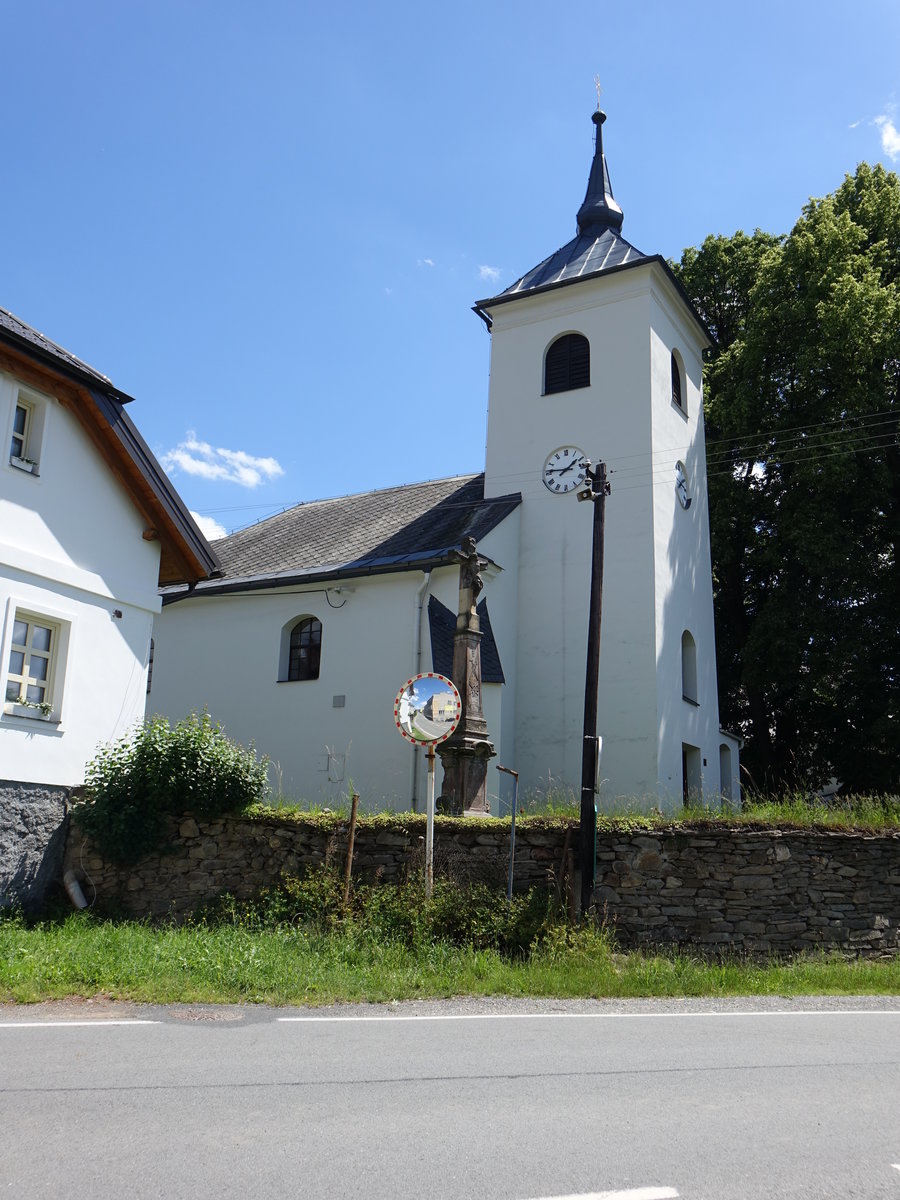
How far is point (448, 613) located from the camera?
19.5 m

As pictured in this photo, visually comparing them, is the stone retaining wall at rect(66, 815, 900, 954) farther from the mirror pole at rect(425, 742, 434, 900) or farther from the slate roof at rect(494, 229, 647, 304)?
the slate roof at rect(494, 229, 647, 304)

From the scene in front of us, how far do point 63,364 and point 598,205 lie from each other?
684 inches

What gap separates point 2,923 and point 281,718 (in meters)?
9.52

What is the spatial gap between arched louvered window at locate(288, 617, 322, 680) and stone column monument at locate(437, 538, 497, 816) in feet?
23.4

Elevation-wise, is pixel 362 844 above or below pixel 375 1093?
above

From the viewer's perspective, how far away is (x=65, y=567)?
1366 centimetres

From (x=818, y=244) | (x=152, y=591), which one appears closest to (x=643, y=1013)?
(x=152, y=591)

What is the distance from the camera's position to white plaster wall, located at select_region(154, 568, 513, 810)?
1945 centimetres

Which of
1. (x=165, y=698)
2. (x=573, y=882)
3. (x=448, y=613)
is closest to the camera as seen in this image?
(x=573, y=882)

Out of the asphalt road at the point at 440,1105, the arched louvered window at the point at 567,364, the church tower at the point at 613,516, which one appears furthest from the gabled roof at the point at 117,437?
the arched louvered window at the point at 567,364

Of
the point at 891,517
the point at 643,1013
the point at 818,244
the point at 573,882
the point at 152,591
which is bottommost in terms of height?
the point at 643,1013

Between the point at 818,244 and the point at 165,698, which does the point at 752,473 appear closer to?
the point at 818,244

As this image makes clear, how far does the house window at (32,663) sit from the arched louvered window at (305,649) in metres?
7.94

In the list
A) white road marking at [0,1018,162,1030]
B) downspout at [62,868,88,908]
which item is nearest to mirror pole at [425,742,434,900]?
white road marking at [0,1018,162,1030]
